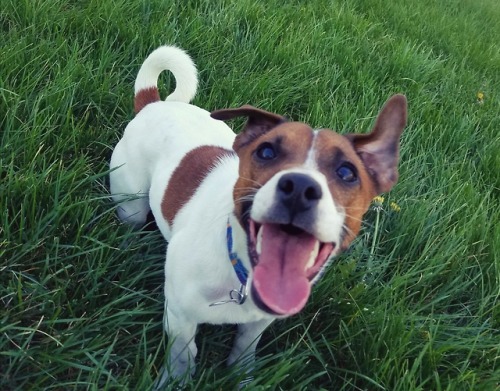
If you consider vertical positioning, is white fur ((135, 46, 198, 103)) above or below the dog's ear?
below

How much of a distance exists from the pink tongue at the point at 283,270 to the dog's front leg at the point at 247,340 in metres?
0.49

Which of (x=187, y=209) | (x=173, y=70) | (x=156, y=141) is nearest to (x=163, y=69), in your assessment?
(x=173, y=70)

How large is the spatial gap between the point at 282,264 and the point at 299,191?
283mm

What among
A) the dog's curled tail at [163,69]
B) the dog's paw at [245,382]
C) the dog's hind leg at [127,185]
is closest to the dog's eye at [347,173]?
the dog's paw at [245,382]

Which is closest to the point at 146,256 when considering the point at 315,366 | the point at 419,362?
the point at 315,366

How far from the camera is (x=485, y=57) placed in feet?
19.4

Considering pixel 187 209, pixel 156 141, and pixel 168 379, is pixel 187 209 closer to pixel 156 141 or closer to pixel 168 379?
pixel 156 141

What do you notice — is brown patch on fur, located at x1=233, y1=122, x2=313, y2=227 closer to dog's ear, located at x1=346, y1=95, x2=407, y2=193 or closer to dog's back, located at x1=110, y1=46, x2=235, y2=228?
dog's ear, located at x1=346, y1=95, x2=407, y2=193

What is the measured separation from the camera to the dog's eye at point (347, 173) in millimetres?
2064

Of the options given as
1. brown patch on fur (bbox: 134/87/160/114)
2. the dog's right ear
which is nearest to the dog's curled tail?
brown patch on fur (bbox: 134/87/160/114)

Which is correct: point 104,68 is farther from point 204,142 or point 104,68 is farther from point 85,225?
point 85,225

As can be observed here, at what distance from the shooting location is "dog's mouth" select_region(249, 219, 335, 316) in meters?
1.81

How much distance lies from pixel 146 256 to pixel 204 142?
0.66 metres

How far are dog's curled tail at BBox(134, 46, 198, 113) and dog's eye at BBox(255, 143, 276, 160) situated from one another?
3.78 ft
